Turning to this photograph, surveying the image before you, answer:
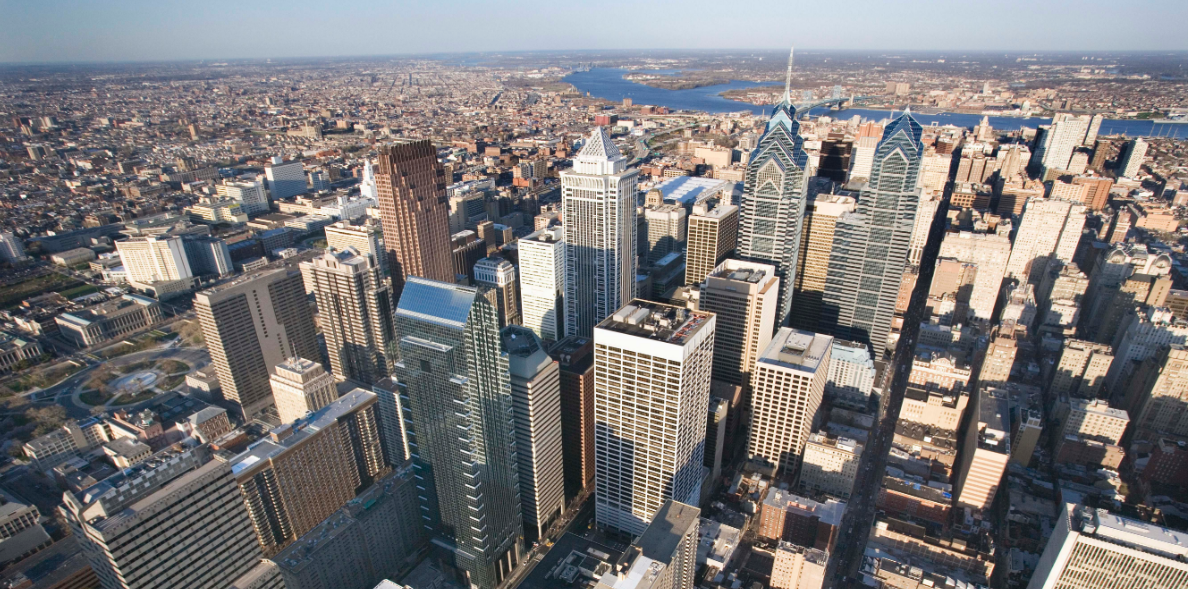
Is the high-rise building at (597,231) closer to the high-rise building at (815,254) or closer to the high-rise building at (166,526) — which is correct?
the high-rise building at (815,254)

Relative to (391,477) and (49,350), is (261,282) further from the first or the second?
(49,350)

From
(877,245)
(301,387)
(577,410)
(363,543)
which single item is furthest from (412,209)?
(877,245)

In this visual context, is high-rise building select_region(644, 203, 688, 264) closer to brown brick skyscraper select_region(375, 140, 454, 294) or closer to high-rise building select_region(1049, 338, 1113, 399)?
brown brick skyscraper select_region(375, 140, 454, 294)

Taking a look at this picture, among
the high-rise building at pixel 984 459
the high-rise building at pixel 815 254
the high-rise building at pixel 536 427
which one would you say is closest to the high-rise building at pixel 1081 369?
the high-rise building at pixel 984 459

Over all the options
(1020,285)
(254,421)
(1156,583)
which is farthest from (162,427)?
(1020,285)

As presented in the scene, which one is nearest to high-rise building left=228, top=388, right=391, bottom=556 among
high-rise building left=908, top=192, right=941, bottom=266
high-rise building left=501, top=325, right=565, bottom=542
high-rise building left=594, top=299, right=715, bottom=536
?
high-rise building left=501, top=325, right=565, bottom=542

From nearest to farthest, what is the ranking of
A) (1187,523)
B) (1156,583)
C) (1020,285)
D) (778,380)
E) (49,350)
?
(1156,583) < (1187,523) < (778,380) < (49,350) < (1020,285)
